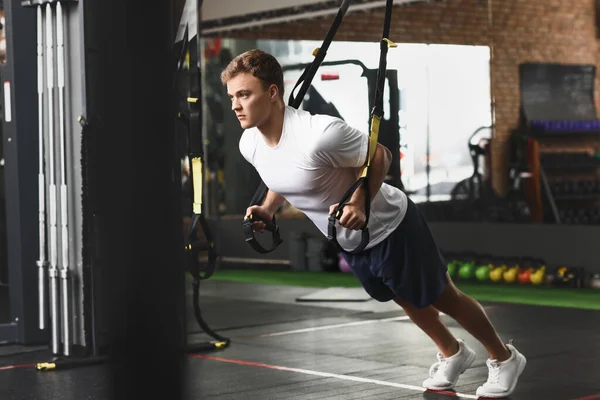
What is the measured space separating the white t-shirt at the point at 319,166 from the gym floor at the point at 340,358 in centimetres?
75

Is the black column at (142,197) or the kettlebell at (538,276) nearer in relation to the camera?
the black column at (142,197)

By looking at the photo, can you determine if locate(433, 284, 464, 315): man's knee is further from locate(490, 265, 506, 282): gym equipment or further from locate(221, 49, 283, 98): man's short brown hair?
locate(490, 265, 506, 282): gym equipment

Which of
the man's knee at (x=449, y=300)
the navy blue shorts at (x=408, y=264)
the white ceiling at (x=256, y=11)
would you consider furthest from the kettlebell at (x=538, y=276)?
the navy blue shorts at (x=408, y=264)

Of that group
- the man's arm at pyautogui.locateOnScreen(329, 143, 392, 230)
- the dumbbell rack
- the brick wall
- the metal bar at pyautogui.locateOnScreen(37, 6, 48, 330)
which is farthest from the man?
the brick wall

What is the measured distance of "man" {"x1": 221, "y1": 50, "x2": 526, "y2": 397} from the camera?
118 inches

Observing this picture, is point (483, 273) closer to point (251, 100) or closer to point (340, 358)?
point (340, 358)

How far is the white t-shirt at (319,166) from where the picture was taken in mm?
2973

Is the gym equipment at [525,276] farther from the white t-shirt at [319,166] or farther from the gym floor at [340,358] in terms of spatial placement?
the white t-shirt at [319,166]

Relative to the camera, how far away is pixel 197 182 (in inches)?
98.8

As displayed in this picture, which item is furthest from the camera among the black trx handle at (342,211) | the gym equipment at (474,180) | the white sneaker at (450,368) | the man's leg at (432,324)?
the gym equipment at (474,180)

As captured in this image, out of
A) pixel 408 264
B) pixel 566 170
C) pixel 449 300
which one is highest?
pixel 566 170

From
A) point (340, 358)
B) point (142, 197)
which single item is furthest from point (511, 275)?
point (142, 197)

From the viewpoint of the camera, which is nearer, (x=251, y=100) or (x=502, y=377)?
(x=251, y=100)

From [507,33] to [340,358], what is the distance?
4.89 meters
